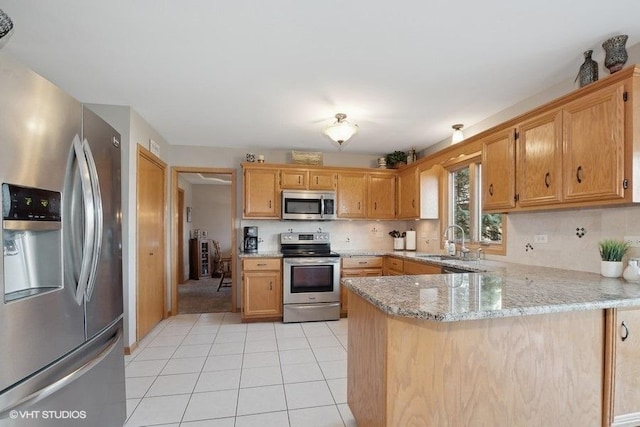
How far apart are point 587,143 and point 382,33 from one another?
1498 mm

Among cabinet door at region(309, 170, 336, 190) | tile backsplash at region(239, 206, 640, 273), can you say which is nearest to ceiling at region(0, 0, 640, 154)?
tile backsplash at region(239, 206, 640, 273)

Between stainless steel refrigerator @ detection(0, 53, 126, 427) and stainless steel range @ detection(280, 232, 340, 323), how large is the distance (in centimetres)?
237

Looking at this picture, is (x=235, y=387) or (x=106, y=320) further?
(x=235, y=387)

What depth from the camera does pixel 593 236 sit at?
86.0 inches

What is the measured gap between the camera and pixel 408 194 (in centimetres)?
→ 430

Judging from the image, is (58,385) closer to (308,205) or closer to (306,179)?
(308,205)

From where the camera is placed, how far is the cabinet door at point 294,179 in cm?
424

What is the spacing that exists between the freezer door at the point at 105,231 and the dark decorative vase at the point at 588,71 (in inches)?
117

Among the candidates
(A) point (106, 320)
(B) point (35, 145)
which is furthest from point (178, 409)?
(B) point (35, 145)

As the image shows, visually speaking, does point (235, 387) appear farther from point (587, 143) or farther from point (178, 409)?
point (587, 143)

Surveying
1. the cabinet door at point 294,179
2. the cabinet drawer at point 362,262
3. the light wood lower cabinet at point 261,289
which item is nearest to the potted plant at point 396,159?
the cabinet door at point 294,179

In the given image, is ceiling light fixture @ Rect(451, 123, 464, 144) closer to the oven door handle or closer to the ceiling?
the ceiling

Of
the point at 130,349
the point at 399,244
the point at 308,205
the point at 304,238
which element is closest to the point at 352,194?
the point at 308,205

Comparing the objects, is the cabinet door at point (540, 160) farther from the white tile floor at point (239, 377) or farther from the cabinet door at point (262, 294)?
the cabinet door at point (262, 294)
